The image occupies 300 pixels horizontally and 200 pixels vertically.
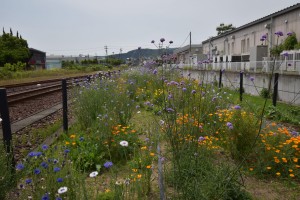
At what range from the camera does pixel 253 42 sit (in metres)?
31.8

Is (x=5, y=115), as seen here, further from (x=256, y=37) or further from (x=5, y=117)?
(x=256, y=37)

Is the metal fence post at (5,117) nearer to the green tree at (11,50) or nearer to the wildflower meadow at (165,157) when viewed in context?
the wildflower meadow at (165,157)

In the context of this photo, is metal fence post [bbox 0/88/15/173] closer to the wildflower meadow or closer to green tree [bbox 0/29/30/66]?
the wildflower meadow

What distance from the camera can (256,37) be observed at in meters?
30.9

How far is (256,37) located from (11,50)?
1190 inches

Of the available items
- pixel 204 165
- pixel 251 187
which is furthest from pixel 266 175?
pixel 204 165

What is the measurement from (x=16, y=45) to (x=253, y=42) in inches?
1186

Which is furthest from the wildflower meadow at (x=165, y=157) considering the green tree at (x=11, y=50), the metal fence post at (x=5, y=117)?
the green tree at (x=11, y=50)

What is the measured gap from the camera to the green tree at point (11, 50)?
121ft

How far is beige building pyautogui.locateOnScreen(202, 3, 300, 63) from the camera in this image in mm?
22970

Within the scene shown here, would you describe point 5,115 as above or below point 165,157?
above

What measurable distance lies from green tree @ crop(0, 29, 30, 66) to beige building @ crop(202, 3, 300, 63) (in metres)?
24.7

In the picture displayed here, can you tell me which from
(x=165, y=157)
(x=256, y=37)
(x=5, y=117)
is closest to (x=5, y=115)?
(x=5, y=117)

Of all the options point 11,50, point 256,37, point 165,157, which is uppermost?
point 256,37
